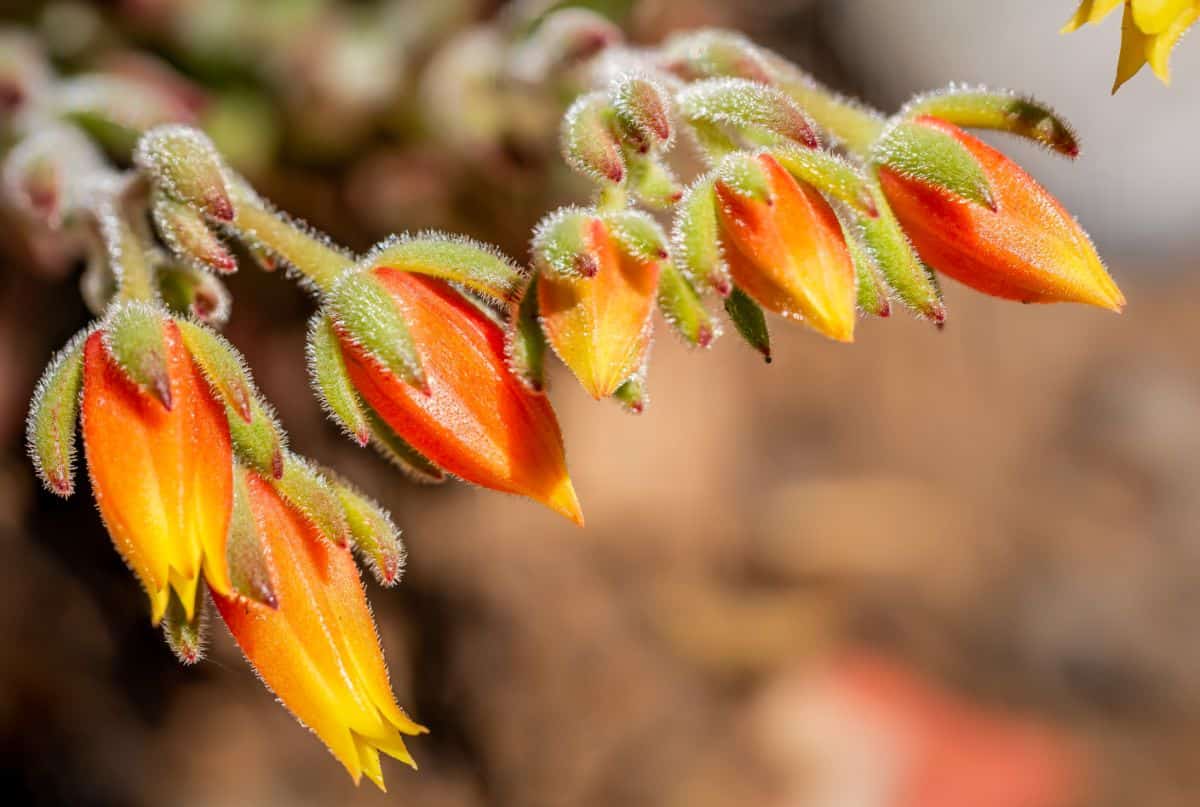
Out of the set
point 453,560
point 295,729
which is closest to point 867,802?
point 453,560

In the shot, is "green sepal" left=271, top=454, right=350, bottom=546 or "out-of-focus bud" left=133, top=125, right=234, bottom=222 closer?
"green sepal" left=271, top=454, right=350, bottom=546

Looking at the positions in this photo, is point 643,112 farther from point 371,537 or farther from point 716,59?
point 371,537

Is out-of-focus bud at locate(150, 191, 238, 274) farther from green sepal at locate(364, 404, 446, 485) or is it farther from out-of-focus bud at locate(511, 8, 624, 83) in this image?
out-of-focus bud at locate(511, 8, 624, 83)

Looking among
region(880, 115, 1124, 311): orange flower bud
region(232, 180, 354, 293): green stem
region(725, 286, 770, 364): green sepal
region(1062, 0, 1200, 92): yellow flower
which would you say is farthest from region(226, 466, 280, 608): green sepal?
region(1062, 0, 1200, 92): yellow flower

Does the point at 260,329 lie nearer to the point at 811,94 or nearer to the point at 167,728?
the point at 167,728

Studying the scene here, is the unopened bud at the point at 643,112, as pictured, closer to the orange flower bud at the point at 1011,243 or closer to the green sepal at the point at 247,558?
the orange flower bud at the point at 1011,243

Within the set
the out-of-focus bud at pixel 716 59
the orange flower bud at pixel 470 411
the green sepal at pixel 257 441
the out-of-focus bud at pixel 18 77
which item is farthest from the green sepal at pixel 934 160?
the out-of-focus bud at pixel 18 77

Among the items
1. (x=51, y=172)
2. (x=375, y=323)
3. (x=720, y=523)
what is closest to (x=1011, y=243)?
(x=375, y=323)
